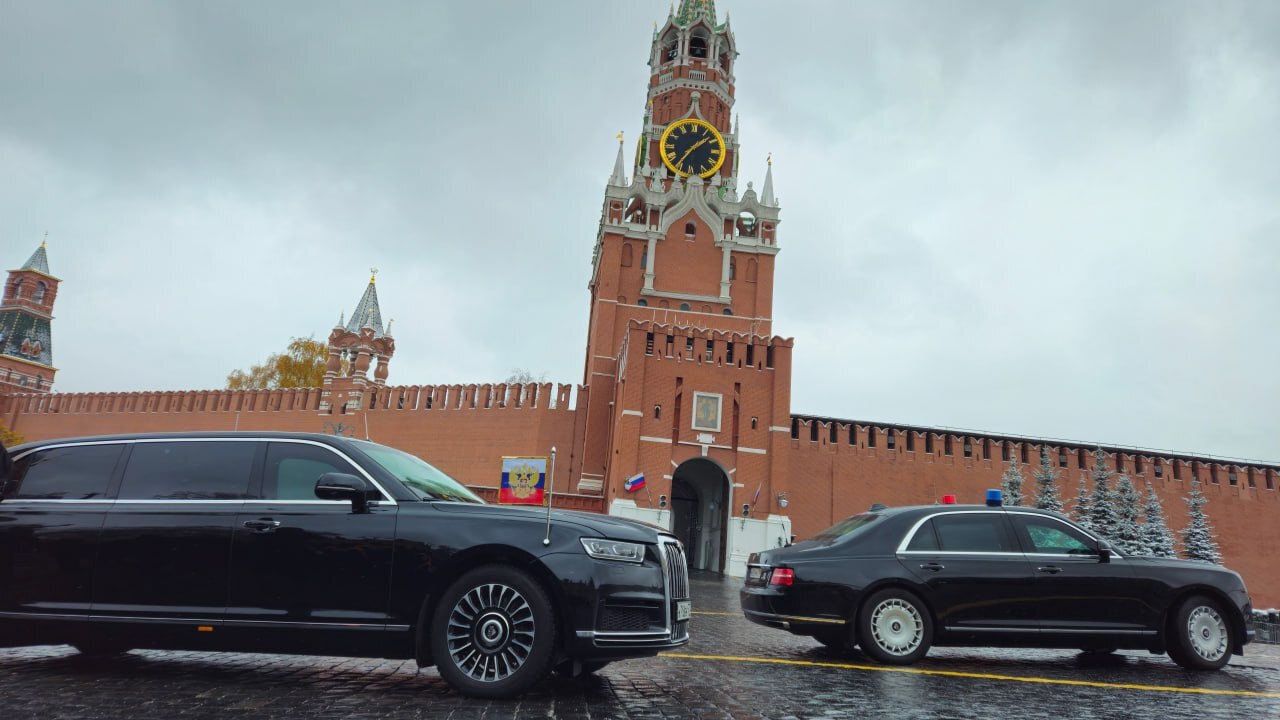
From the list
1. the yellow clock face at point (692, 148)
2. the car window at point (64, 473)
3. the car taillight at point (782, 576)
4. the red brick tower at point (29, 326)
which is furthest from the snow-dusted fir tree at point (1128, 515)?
the red brick tower at point (29, 326)

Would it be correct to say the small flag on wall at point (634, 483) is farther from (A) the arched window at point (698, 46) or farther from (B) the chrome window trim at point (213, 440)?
(A) the arched window at point (698, 46)

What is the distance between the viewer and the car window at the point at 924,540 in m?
7.04

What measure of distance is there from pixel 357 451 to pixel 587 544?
1544mm

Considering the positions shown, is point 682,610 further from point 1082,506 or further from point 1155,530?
point 1155,530

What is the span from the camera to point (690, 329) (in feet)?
100

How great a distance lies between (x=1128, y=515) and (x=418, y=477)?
113 ft

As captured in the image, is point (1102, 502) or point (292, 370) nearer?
point (1102, 502)

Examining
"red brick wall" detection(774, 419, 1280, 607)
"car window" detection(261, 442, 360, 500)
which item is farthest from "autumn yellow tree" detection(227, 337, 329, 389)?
"car window" detection(261, 442, 360, 500)

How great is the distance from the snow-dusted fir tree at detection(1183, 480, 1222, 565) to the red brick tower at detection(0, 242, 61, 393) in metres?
73.7

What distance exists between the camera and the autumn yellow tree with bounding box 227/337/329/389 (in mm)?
56125

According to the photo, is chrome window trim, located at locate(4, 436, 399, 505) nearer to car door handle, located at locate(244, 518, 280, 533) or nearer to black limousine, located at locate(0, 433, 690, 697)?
black limousine, located at locate(0, 433, 690, 697)

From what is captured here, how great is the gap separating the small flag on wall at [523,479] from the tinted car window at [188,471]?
27.7m

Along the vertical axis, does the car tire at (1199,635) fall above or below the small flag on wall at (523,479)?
below

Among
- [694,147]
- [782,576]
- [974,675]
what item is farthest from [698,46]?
[974,675]
